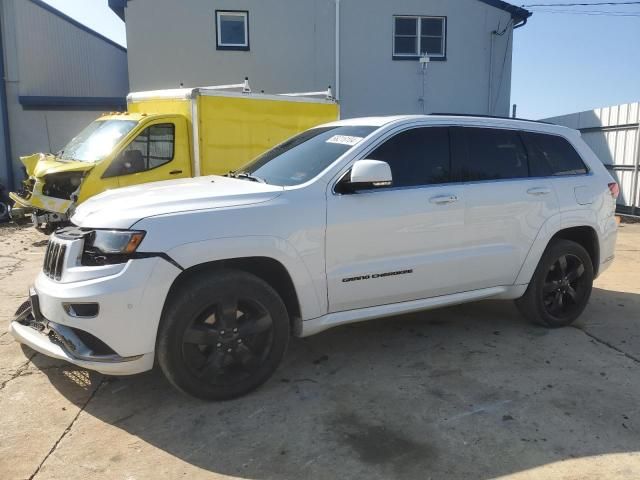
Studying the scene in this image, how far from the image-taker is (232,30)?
14.1 meters

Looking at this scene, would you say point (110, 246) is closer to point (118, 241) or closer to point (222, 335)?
point (118, 241)

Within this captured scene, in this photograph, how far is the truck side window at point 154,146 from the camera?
8.11 m

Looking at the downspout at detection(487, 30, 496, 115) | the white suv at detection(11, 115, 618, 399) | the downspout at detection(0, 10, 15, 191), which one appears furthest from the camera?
the downspout at detection(0, 10, 15, 191)

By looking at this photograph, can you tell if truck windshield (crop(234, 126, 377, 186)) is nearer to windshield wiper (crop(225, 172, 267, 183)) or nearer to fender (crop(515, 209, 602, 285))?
windshield wiper (crop(225, 172, 267, 183))

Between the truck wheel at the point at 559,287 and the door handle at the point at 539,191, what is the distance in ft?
1.60

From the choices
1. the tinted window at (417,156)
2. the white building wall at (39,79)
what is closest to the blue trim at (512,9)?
the white building wall at (39,79)

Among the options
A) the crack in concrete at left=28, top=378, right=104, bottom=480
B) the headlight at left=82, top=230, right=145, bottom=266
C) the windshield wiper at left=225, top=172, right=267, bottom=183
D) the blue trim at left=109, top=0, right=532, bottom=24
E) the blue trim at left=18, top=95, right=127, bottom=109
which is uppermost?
the blue trim at left=109, top=0, right=532, bottom=24

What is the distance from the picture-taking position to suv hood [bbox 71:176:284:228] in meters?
3.37

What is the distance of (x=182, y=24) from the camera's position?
13.7 m

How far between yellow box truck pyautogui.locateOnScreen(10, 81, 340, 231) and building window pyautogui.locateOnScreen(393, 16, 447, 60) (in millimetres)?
6470

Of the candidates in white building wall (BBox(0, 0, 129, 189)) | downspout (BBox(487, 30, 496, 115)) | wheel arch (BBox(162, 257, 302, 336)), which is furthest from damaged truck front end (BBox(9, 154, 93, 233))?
downspout (BBox(487, 30, 496, 115))

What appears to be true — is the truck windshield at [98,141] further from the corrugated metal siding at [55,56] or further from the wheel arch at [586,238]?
the corrugated metal siding at [55,56]

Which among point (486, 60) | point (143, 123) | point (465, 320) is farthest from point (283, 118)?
point (486, 60)

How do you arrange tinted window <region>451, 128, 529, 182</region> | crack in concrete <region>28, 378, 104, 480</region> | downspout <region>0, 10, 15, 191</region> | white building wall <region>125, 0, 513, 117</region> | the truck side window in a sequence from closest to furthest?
1. crack in concrete <region>28, 378, 104, 480</region>
2. tinted window <region>451, 128, 529, 182</region>
3. the truck side window
4. white building wall <region>125, 0, 513, 117</region>
5. downspout <region>0, 10, 15, 191</region>
